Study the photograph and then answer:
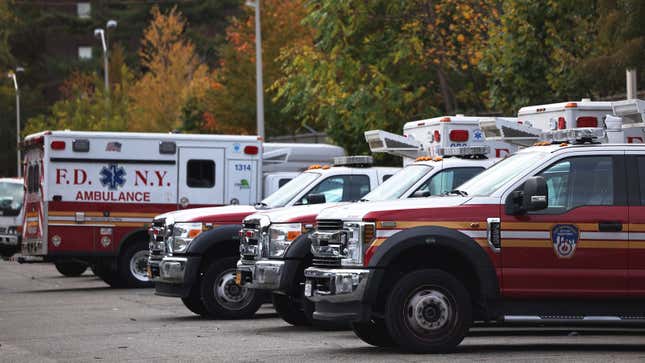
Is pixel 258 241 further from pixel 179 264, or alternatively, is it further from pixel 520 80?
pixel 520 80

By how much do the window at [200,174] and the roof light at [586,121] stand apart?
825cm

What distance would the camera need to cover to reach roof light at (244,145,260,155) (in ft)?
81.8

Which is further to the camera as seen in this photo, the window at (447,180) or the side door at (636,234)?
the window at (447,180)

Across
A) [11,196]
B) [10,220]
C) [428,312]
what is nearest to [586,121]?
[428,312]

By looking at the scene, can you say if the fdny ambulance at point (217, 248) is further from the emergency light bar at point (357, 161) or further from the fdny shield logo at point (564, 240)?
the fdny shield logo at point (564, 240)

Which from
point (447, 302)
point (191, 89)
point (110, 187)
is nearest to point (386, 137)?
point (110, 187)

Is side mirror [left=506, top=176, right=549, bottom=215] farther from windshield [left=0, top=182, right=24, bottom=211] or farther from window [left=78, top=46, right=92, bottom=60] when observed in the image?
window [left=78, top=46, right=92, bottom=60]

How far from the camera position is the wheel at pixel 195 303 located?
18078mm

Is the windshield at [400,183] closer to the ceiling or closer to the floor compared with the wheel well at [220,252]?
closer to the ceiling

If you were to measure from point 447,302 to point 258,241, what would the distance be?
3.75m

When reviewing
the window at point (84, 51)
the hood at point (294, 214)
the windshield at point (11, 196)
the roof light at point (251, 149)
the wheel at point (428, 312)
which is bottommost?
the wheel at point (428, 312)

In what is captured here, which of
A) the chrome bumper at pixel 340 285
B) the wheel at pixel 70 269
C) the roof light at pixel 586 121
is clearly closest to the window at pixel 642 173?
the chrome bumper at pixel 340 285

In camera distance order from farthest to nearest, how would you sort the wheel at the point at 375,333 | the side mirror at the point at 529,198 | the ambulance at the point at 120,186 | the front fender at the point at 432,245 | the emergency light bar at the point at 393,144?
the ambulance at the point at 120,186 → the emergency light bar at the point at 393,144 → the wheel at the point at 375,333 → the front fender at the point at 432,245 → the side mirror at the point at 529,198

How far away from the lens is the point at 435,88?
1421 inches
